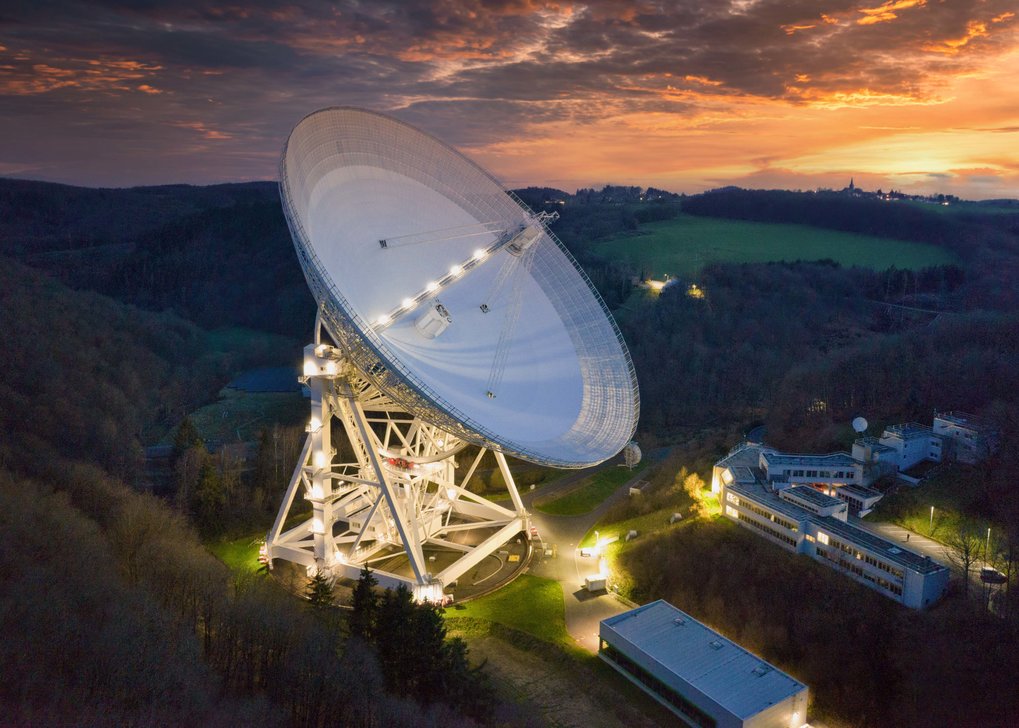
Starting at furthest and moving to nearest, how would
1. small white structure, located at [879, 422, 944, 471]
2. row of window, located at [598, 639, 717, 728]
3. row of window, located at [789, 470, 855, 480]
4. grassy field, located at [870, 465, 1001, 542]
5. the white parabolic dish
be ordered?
small white structure, located at [879, 422, 944, 471] < row of window, located at [789, 470, 855, 480] < grassy field, located at [870, 465, 1001, 542] < the white parabolic dish < row of window, located at [598, 639, 717, 728]

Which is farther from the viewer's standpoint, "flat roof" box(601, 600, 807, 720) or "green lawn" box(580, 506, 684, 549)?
"green lawn" box(580, 506, 684, 549)

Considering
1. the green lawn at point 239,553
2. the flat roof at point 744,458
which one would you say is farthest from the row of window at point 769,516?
the green lawn at point 239,553

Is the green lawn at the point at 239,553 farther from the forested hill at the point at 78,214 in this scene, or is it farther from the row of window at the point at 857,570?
the forested hill at the point at 78,214

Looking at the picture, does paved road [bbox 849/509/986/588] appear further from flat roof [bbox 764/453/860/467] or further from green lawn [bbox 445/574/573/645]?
green lawn [bbox 445/574/573/645]

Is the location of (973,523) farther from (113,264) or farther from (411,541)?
(113,264)

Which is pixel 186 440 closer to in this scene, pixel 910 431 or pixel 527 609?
pixel 527 609

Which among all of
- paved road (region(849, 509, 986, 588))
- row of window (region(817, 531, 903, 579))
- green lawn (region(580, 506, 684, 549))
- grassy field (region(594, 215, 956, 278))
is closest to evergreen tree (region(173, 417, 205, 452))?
green lawn (region(580, 506, 684, 549))

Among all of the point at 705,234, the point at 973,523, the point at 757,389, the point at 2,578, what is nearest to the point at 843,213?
the point at 705,234
